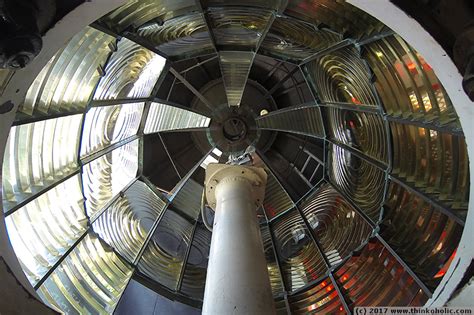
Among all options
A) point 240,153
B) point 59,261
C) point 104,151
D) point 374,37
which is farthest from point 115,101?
point 374,37

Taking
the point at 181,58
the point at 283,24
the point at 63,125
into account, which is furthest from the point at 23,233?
the point at 283,24

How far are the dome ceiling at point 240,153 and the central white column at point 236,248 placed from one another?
3.35 ft

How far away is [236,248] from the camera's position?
402 cm

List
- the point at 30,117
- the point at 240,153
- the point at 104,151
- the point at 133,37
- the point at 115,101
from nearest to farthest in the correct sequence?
1. the point at 30,117
2. the point at 133,37
3. the point at 115,101
4. the point at 104,151
5. the point at 240,153

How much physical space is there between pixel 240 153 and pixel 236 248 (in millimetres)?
Answer: 3941

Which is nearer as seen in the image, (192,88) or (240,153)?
(192,88)

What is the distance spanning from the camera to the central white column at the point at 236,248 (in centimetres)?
338

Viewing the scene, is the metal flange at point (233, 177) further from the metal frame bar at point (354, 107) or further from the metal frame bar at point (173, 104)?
the metal frame bar at point (173, 104)

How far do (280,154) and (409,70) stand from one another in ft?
12.8

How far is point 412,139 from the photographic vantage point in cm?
550

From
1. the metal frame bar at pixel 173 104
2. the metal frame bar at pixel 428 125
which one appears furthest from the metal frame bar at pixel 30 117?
the metal frame bar at pixel 428 125

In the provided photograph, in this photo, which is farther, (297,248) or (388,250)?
(297,248)

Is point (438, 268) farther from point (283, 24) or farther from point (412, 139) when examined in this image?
point (283, 24)

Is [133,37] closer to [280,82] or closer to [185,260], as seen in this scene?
[280,82]
